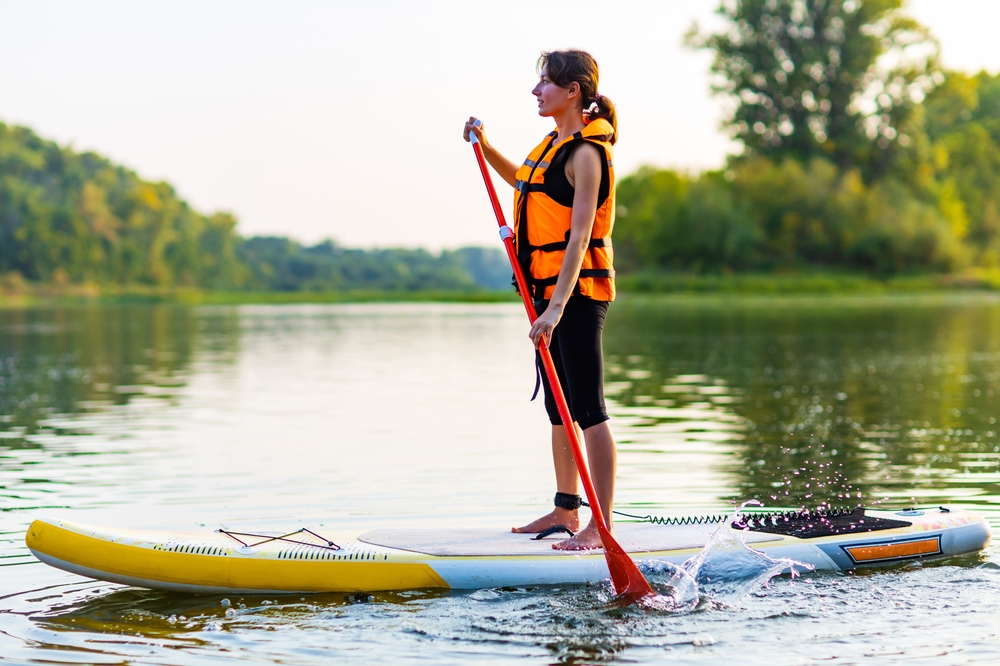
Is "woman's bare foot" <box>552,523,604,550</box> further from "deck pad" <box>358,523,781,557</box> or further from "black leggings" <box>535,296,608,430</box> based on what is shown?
"black leggings" <box>535,296,608,430</box>

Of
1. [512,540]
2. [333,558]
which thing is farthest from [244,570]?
[512,540]

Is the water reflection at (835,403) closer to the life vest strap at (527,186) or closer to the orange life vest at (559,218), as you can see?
the orange life vest at (559,218)

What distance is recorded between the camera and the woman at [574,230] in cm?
538

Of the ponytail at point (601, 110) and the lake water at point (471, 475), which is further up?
the ponytail at point (601, 110)

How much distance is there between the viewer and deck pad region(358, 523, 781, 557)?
550cm

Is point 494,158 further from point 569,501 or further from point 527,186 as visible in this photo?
point 569,501

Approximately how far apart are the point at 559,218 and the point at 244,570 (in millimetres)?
2242

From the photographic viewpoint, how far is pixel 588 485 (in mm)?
5359

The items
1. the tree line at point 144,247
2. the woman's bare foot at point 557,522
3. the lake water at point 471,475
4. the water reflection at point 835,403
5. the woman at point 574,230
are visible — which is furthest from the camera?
the tree line at point 144,247

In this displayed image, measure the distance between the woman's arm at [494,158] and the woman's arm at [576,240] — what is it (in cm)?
77

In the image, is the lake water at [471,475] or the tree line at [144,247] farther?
the tree line at [144,247]

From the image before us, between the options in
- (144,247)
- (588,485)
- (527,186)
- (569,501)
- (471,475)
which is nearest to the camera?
(588,485)

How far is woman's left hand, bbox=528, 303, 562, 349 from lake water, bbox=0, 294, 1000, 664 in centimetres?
118

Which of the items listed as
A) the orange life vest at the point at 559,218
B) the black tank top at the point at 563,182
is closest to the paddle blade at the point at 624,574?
the orange life vest at the point at 559,218
